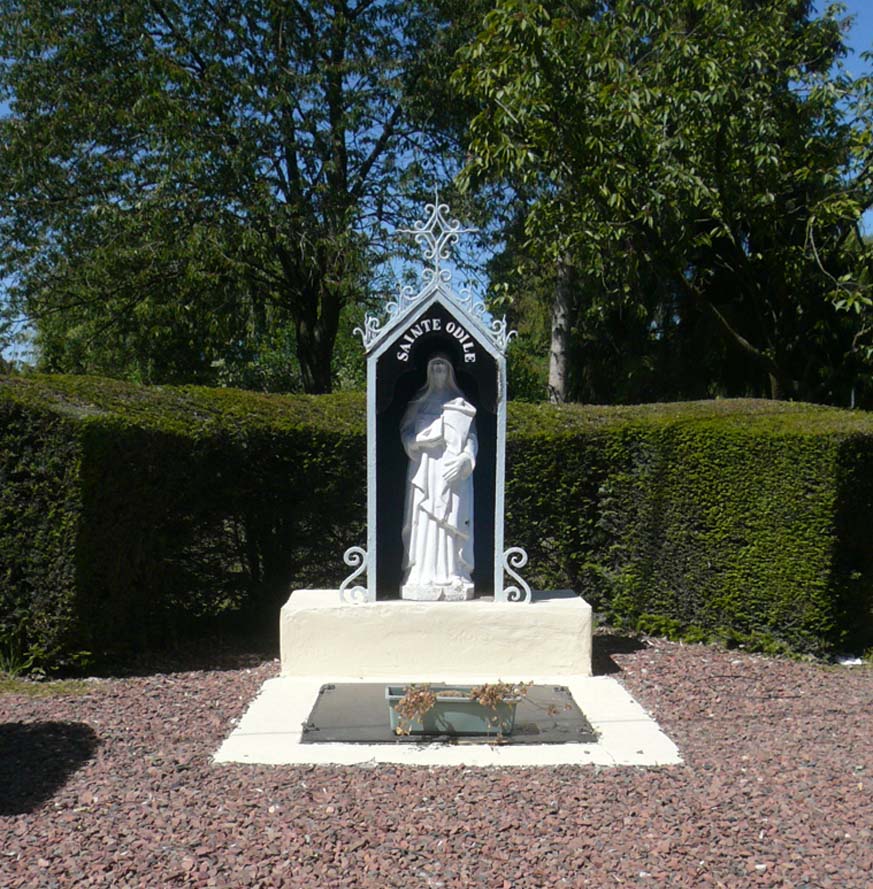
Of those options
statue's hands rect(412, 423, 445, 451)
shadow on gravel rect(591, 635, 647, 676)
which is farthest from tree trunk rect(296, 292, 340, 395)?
statue's hands rect(412, 423, 445, 451)

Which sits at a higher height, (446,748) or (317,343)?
(317,343)

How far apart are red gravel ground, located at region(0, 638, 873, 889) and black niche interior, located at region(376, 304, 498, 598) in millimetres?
1974

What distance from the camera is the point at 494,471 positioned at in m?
7.16

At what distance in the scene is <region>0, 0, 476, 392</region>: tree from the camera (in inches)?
540

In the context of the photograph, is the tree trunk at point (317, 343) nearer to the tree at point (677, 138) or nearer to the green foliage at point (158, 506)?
the tree at point (677, 138)

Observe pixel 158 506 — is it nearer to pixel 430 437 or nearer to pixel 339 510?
pixel 339 510

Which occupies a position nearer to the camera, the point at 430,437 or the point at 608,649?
the point at 430,437

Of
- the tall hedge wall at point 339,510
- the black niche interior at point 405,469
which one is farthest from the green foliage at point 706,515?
the black niche interior at point 405,469

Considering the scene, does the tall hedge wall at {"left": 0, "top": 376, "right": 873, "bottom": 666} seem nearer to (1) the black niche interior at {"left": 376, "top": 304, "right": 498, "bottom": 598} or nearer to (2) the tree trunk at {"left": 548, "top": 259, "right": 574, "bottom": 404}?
(1) the black niche interior at {"left": 376, "top": 304, "right": 498, "bottom": 598}

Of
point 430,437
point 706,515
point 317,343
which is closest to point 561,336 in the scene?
point 317,343

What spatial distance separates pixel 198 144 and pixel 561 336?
596 cm

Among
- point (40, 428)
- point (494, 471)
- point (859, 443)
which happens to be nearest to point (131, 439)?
point (40, 428)

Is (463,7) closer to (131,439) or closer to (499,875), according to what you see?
(131,439)

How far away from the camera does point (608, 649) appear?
7.34m
